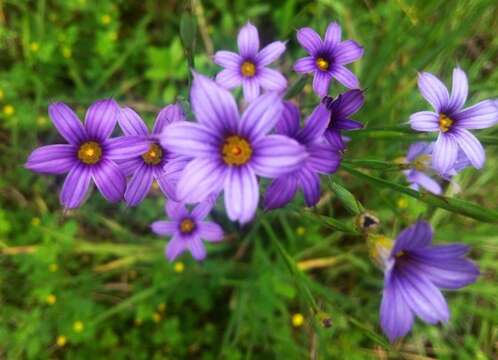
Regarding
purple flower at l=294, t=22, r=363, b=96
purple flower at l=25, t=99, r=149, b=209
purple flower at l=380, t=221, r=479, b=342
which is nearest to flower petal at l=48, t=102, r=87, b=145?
purple flower at l=25, t=99, r=149, b=209

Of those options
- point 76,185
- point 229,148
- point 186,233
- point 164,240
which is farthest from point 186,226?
point 229,148

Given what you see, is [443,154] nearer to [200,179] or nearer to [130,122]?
[200,179]

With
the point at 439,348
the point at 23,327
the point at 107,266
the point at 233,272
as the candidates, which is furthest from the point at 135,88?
the point at 439,348

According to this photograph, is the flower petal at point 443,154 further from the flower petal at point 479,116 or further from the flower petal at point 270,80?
the flower petal at point 270,80

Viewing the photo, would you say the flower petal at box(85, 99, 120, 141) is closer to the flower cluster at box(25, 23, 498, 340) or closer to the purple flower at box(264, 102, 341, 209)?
the flower cluster at box(25, 23, 498, 340)

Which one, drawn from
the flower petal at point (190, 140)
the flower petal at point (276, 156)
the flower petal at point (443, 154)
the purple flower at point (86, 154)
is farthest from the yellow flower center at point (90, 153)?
the flower petal at point (443, 154)

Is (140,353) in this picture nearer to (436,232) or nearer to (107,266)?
(107,266)
